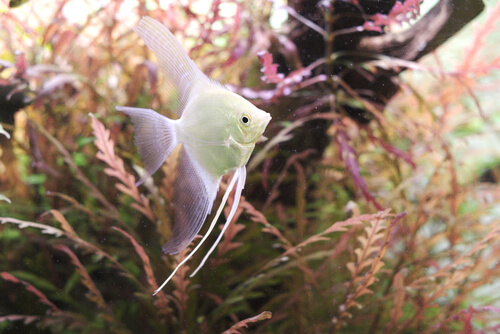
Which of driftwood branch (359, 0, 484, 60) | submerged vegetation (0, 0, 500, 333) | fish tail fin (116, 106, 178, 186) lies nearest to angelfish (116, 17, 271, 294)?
fish tail fin (116, 106, 178, 186)

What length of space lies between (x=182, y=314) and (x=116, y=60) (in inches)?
37.2

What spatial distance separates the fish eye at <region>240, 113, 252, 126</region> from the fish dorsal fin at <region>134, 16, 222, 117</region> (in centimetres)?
8

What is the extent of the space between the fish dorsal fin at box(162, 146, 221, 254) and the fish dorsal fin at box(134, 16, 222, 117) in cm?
10

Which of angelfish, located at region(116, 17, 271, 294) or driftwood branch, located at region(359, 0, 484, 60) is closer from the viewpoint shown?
angelfish, located at region(116, 17, 271, 294)

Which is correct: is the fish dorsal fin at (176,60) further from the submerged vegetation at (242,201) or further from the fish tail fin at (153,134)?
the submerged vegetation at (242,201)

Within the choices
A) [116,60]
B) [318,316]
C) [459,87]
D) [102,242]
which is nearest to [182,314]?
[102,242]

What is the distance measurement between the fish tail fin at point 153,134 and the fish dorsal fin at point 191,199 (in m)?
0.03

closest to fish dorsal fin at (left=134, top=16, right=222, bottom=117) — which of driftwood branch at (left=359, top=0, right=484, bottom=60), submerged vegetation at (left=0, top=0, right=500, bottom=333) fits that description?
submerged vegetation at (left=0, top=0, right=500, bottom=333)

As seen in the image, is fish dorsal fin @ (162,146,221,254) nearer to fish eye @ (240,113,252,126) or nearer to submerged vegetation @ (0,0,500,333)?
fish eye @ (240,113,252,126)

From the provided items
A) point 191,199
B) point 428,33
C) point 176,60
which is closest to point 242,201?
point 191,199

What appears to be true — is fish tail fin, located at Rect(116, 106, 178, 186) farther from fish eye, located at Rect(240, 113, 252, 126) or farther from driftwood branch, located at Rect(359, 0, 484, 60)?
driftwood branch, located at Rect(359, 0, 484, 60)

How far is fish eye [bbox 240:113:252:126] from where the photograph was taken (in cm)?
51

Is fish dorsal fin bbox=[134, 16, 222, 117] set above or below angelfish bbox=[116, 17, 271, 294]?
above

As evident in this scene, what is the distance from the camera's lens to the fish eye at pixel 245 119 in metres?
0.51
